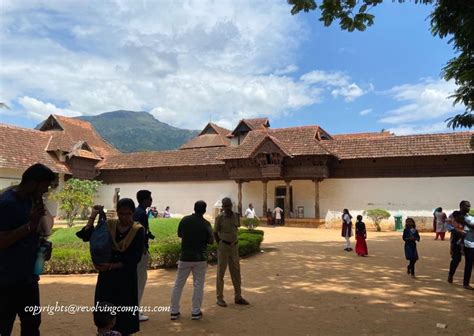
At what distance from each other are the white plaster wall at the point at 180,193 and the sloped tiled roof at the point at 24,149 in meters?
4.28

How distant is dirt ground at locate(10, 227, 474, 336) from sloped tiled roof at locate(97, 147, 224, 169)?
706 inches

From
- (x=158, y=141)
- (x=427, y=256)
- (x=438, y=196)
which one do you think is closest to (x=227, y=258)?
(x=427, y=256)

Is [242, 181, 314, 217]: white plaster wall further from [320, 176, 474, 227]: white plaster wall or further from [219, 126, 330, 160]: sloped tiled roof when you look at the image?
[219, 126, 330, 160]: sloped tiled roof

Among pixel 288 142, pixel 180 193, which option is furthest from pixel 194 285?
pixel 180 193

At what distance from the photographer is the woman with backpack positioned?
3602mm

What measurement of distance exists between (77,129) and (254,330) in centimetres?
3335

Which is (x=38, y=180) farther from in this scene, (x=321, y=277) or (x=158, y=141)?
(x=158, y=141)

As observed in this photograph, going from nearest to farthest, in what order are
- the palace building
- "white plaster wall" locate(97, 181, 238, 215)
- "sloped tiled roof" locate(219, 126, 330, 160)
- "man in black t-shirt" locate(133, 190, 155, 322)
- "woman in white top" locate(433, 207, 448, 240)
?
1. "man in black t-shirt" locate(133, 190, 155, 322)
2. "woman in white top" locate(433, 207, 448, 240)
3. the palace building
4. "sloped tiled roof" locate(219, 126, 330, 160)
5. "white plaster wall" locate(97, 181, 238, 215)

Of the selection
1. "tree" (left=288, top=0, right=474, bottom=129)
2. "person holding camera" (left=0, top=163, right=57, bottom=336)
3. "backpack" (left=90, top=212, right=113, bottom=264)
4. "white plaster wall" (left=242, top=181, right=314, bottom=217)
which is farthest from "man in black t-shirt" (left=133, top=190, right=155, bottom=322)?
"white plaster wall" (left=242, top=181, right=314, bottom=217)

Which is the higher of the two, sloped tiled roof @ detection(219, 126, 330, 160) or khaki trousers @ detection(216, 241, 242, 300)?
sloped tiled roof @ detection(219, 126, 330, 160)

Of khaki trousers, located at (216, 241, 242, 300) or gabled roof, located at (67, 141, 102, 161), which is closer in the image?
→ khaki trousers, located at (216, 241, 242, 300)

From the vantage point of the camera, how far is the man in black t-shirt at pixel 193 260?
5344 millimetres

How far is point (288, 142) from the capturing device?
25359mm

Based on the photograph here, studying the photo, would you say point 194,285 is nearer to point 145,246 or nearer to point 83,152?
point 145,246
